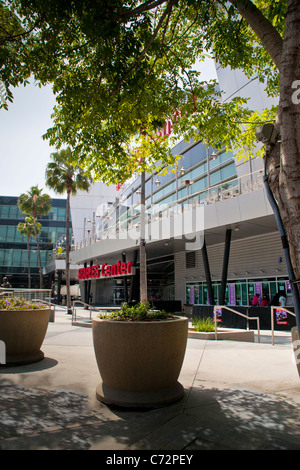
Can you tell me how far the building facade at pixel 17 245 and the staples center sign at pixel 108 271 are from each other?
36532 millimetres

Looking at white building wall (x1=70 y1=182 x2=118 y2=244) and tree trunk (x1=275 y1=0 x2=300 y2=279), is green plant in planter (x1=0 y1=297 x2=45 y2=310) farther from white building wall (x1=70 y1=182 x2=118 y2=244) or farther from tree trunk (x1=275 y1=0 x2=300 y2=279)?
white building wall (x1=70 y1=182 x2=118 y2=244)

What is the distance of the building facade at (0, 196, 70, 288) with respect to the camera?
241ft

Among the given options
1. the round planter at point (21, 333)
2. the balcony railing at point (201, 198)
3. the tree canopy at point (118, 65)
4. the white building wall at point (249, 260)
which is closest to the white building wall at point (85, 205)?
the balcony railing at point (201, 198)

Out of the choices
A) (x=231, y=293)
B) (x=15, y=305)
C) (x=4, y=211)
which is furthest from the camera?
(x=4, y=211)

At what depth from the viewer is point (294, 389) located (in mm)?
4871

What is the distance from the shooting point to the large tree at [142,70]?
3.51 m

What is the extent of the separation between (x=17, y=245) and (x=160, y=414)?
78.3 m

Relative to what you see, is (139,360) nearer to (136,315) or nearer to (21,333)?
(136,315)

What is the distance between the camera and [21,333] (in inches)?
251

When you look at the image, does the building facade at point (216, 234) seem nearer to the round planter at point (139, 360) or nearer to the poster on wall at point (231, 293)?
the poster on wall at point (231, 293)

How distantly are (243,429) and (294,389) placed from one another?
193 cm

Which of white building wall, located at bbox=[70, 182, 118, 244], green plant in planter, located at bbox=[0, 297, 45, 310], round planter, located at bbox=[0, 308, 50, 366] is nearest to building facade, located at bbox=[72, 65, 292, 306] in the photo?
green plant in planter, located at bbox=[0, 297, 45, 310]

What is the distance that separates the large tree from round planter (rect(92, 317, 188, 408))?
5.97 feet

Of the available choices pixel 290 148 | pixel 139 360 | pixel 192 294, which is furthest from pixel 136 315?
pixel 192 294
